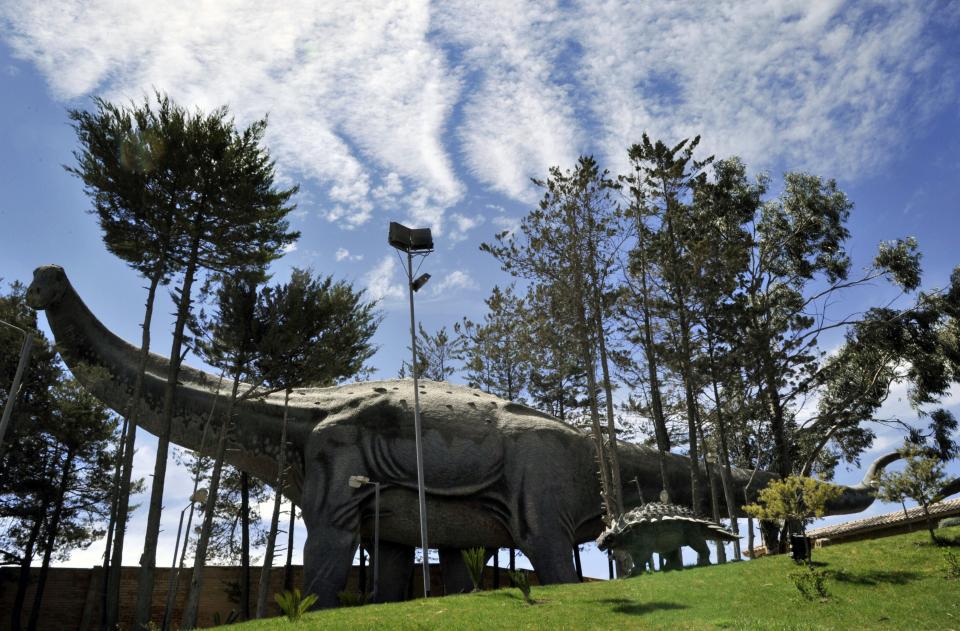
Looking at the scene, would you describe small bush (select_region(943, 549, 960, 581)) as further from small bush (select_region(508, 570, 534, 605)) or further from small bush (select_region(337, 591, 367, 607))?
small bush (select_region(337, 591, 367, 607))

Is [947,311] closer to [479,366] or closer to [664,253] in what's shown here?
[664,253]

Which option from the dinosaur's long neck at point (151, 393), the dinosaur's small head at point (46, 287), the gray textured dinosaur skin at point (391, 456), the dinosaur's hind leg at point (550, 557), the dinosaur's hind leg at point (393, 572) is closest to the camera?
the dinosaur's hind leg at point (550, 557)

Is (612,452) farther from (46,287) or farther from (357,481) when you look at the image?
(46,287)

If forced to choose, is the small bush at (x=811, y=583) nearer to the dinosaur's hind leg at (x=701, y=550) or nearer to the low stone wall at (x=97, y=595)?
the dinosaur's hind leg at (x=701, y=550)

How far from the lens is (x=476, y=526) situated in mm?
20188

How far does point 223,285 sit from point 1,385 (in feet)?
37.4

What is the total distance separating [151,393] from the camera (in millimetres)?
20359

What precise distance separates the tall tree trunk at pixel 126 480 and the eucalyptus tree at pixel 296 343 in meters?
2.91

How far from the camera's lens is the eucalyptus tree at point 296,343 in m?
21.0

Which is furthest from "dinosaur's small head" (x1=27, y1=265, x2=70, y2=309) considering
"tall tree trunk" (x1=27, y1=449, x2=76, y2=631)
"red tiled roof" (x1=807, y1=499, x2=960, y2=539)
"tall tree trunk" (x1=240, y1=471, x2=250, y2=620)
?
"red tiled roof" (x1=807, y1=499, x2=960, y2=539)

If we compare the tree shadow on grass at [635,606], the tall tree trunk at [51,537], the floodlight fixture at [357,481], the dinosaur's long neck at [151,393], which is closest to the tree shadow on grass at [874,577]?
the tree shadow on grass at [635,606]

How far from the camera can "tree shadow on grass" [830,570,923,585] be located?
15.1m

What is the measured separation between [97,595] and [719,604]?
68.4ft

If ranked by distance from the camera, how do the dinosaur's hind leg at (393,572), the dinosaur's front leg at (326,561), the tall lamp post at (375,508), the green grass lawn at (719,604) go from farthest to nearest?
the dinosaur's hind leg at (393,572) → the tall lamp post at (375,508) → the dinosaur's front leg at (326,561) → the green grass lawn at (719,604)
